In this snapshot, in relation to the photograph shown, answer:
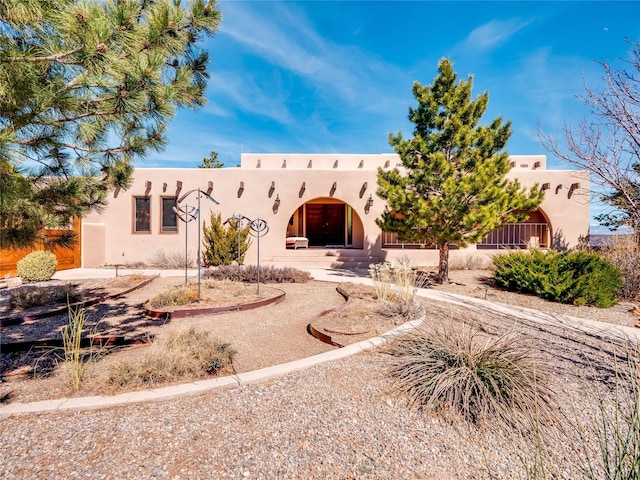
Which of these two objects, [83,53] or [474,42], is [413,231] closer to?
[474,42]

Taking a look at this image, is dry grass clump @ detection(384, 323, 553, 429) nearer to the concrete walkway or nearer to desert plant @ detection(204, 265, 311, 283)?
the concrete walkway

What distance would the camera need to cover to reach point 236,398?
117 inches

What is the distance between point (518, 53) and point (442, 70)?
334 cm

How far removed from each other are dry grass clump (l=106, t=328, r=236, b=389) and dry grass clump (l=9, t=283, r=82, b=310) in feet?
15.3

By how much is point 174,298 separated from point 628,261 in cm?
1168

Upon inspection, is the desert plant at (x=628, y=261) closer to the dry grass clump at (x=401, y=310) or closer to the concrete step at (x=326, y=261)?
the dry grass clump at (x=401, y=310)

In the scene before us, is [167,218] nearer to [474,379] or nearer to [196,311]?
[196,311]

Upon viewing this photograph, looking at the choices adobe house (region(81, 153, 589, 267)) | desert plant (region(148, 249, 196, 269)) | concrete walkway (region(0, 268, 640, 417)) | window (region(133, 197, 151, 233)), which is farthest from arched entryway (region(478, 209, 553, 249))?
window (region(133, 197, 151, 233))

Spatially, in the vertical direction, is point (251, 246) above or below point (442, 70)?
below

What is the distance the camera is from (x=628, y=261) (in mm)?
8367

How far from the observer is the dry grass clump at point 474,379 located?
110 inches

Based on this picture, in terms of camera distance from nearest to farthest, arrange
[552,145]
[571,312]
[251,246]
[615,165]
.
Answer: [615,165]
[552,145]
[571,312]
[251,246]

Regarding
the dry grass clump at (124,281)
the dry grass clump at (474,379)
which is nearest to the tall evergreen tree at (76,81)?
the dry grass clump at (474,379)

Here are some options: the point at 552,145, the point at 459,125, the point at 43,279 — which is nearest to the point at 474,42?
the point at 459,125
